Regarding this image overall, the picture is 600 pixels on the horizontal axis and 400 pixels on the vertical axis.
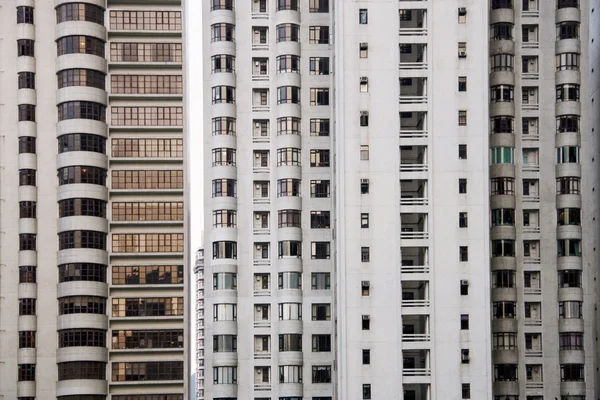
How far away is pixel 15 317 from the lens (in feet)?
352

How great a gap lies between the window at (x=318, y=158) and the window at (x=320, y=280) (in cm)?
1018

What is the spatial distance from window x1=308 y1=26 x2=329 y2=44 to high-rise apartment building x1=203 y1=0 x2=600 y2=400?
0.44 feet

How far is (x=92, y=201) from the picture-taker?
109 meters

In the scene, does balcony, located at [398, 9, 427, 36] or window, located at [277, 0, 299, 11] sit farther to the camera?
window, located at [277, 0, 299, 11]

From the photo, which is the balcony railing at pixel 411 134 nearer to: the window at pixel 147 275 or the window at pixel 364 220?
the window at pixel 364 220

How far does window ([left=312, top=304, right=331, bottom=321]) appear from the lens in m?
104

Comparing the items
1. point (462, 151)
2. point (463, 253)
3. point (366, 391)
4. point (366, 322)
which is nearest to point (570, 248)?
point (463, 253)

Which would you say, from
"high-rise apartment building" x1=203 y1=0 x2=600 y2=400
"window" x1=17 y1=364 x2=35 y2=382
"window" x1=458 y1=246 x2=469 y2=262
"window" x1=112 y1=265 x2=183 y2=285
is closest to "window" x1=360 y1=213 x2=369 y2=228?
"high-rise apartment building" x1=203 y1=0 x2=600 y2=400

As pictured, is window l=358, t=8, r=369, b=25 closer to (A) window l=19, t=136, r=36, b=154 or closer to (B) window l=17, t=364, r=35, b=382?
(A) window l=19, t=136, r=36, b=154

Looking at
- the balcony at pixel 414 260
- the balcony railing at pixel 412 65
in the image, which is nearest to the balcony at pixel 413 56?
the balcony railing at pixel 412 65

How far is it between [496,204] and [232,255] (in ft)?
80.9

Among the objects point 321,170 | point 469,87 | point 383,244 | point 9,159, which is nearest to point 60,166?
point 9,159

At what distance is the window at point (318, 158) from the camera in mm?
106312

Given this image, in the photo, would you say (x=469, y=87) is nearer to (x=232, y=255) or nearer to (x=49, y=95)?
(x=232, y=255)
